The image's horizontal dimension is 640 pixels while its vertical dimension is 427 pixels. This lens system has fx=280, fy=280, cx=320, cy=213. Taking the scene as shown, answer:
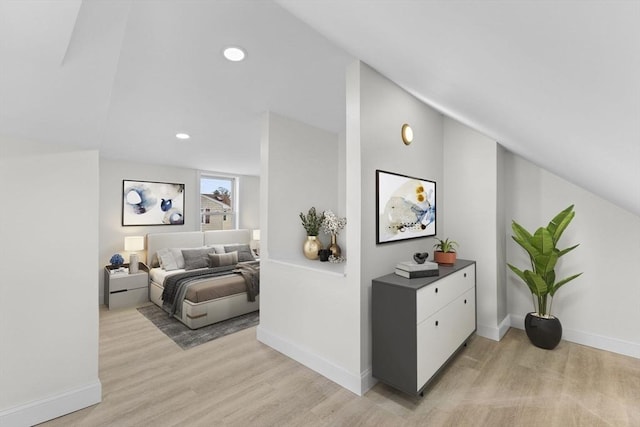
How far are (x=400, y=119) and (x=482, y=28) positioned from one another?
6.38 ft

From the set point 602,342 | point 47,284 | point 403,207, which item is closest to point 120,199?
point 47,284

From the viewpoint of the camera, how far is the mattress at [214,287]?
3.46 metres

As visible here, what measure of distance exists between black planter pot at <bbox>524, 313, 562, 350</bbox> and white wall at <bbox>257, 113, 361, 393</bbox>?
1.97 m

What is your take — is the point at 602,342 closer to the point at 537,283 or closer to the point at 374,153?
the point at 537,283

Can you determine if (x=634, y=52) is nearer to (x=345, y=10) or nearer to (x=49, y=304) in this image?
(x=345, y=10)

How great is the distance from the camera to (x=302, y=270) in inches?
101

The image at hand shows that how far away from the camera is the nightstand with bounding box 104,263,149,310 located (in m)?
4.11

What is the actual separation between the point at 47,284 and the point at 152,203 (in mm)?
3397

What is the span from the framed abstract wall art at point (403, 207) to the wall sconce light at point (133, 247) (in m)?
4.07

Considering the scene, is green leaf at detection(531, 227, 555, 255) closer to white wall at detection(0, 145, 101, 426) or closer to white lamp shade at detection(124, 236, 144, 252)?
white wall at detection(0, 145, 101, 426)

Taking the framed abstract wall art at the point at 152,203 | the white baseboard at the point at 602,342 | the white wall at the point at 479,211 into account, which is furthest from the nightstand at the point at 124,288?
the white baseboard at the point at 602,342

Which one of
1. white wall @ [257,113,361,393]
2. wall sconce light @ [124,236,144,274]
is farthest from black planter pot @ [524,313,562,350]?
wall sconce light @ [124,236,144,274]

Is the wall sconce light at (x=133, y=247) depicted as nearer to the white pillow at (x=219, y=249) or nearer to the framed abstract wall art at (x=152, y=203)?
the framed abstract wall art at (x=152, y=203)

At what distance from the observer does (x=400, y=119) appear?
101 inches
